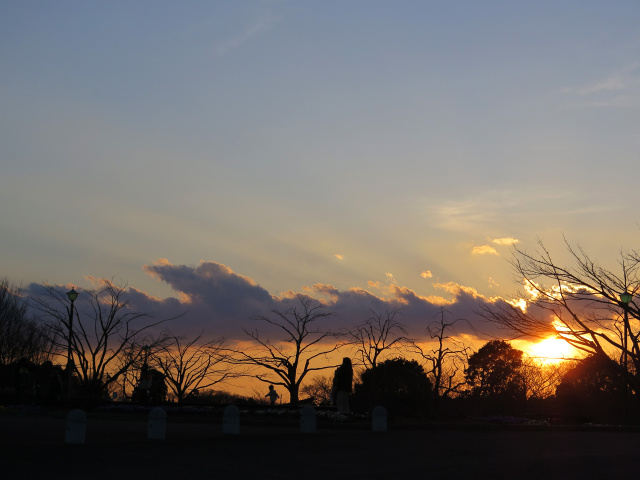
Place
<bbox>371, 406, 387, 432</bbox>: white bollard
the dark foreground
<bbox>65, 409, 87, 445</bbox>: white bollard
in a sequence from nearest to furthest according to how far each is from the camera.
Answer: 1. the dark foreground
2. <bbox>65, 409, 87, 445</bbox>: white bollard
3. <bbox>371, 406, 387, 432</bbox>: white bollard

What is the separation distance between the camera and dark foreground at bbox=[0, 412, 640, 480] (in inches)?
441

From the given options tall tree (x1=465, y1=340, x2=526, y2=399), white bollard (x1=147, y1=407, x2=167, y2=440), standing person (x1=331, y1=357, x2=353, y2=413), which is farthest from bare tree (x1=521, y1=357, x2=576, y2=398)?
white bollard (x1=147, y1=407, x2=167, y2=440)

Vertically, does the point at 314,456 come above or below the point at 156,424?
below

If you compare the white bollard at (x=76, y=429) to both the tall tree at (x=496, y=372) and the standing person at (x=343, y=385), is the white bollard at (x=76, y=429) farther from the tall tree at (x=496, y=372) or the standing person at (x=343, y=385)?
the tall tree at (x=496, y=372)

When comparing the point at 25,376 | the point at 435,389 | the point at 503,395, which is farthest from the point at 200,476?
the point at 503,395

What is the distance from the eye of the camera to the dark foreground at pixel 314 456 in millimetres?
11203

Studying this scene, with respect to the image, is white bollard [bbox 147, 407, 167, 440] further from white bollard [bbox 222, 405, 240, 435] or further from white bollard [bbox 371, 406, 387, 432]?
white bollard [bbox 371, 406, 387, 432]

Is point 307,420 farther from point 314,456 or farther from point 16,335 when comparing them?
point 16,335

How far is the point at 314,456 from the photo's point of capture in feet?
43.0

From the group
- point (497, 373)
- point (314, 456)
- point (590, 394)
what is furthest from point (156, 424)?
point (497, 373)

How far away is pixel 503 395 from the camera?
176ft

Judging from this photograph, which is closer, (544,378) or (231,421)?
(231,421)

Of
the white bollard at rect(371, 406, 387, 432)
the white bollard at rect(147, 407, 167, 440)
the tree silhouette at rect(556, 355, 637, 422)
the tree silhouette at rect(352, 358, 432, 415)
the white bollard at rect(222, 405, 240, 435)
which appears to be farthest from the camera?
the tree silhouette at rect(352, 358, 432, 415)

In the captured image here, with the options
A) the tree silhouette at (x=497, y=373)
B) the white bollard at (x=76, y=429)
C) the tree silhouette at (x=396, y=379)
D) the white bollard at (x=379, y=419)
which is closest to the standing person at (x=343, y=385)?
the white bollard at (x=379, y=419)
